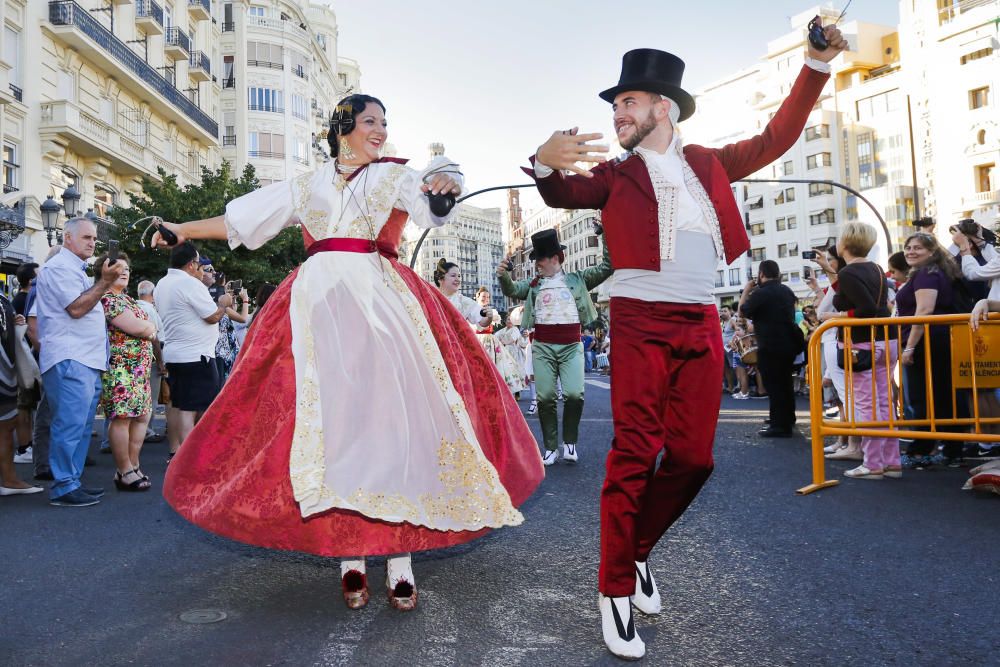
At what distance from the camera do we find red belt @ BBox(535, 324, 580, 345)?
25.0ft

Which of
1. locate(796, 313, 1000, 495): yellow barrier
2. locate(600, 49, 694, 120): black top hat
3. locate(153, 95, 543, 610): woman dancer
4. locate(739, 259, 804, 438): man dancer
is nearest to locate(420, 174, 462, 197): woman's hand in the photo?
locate(153, 95, 543, 610): woman dancer

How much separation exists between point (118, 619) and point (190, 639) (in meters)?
0.45

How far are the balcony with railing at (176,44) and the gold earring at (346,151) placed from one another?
32861 mm

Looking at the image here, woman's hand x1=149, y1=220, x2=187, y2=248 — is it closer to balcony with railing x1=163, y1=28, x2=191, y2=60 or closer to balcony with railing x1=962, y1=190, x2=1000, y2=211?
balcony with railing x1=163, y1=28, x2=191, y2=60

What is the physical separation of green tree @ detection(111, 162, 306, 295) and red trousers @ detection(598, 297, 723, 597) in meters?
21.1

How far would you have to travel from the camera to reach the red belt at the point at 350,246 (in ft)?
11.6

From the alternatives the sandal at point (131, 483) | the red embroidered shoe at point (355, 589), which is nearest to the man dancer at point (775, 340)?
the sandal at point (131, 483)

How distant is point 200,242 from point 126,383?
19009 mm

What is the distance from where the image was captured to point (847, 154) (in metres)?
59.8

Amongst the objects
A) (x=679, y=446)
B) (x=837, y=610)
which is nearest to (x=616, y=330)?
(x=679, y=446)

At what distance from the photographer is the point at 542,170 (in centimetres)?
294

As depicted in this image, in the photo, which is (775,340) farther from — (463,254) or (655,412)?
(463,254)

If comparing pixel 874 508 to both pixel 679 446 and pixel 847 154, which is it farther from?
pixel 847 154

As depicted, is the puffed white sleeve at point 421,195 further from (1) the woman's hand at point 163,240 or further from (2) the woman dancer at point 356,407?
(1) the woman's hand at point 163,240
